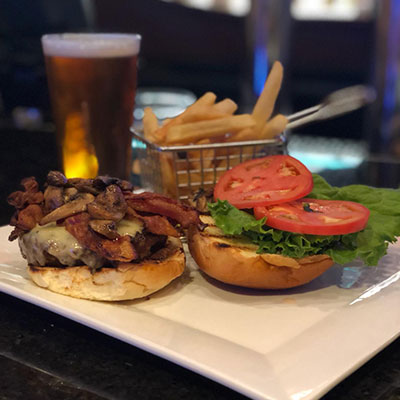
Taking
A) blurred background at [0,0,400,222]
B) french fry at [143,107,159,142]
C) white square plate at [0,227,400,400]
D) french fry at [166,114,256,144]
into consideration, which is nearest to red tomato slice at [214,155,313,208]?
white square plate at [0,227,400,400]

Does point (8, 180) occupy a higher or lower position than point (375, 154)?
higher

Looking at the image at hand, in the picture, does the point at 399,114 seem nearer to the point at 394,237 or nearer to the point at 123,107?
the point at 123,107

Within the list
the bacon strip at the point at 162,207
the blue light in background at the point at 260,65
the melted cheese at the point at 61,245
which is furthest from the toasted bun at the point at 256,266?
the blue light in background at the point at 260,65

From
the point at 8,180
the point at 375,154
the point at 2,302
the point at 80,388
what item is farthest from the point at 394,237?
the point at 375,154

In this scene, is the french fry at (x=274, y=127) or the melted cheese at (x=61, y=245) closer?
the melted cheese at (x=61, y=245)

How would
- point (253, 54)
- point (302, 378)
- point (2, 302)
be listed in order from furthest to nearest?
point (253, 54)
point (2, 302)
point (302, 378)

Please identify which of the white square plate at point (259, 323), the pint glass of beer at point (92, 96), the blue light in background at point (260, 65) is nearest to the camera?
the white square plate at point (259, 323)

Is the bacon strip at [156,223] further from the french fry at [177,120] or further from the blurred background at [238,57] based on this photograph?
the blurred background at [238,57]
